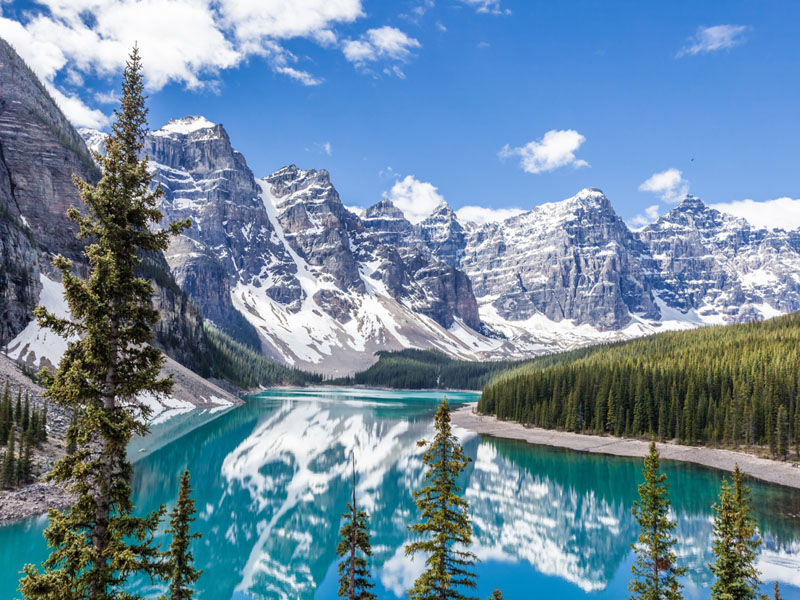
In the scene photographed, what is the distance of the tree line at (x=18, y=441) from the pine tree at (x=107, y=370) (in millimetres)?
30357

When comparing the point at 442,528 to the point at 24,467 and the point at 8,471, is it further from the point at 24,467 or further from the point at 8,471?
the point at 24,467

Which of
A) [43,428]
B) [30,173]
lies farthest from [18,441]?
[30,173]

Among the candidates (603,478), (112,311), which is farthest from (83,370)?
(603,478)

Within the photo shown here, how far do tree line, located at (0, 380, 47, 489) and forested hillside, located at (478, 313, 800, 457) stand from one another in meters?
68.2

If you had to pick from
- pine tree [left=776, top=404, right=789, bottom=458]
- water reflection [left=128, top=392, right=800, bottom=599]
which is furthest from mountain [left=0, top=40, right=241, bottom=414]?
pine tree [left=776, top=404, right=789, bottom=458]

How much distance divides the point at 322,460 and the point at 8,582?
40.0 metres

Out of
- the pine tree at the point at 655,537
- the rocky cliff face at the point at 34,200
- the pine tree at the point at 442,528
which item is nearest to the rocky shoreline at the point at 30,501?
the pine tree at the point at 442,528

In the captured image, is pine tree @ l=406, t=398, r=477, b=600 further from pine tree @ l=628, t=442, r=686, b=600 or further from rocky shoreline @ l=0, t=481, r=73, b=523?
rocky shoreline @ l=0, t=481, r=73, b=523

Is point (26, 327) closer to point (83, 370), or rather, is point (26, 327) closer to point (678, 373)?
point (83, 370)

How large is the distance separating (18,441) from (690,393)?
7544cm

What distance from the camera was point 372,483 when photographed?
51.8 metres

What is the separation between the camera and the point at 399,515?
1617 inches

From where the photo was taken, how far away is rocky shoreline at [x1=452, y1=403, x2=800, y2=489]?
52.1m

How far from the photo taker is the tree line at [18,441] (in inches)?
1340
